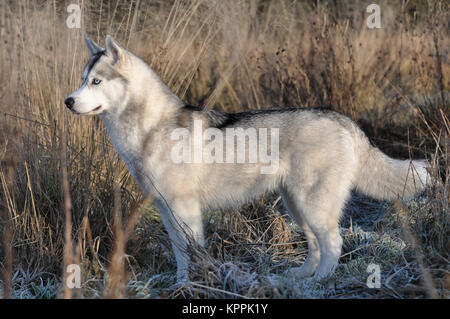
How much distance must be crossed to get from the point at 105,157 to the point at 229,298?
1714mm

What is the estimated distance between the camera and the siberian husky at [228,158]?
3285 mm

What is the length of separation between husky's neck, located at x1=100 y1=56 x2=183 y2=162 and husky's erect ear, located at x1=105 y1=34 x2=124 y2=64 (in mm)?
97

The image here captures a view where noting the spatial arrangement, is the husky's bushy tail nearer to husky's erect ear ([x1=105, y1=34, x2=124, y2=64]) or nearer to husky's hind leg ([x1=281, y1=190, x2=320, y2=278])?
husky's hind leg ([x1=281, y1=190, x2=320, y2=278])

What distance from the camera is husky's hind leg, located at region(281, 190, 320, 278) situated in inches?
136

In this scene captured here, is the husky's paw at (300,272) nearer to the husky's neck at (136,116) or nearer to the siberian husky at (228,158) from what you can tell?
the siberian husky at (228,158)

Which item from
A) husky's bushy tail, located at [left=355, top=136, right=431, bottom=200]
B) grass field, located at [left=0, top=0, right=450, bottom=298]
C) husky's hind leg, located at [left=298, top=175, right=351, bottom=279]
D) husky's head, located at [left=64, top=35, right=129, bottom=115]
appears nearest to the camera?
grass field, located at [left=0, top=0, right=450, bottom=298]

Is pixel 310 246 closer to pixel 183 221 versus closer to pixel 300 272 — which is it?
pixel 300 272

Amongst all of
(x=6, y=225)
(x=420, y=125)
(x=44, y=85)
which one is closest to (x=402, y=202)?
(x=420, y=125)

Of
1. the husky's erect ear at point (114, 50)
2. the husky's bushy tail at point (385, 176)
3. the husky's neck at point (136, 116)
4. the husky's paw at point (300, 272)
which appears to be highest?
the husky's erect ear at point (114, 50)

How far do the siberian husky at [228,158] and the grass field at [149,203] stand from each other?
0.75ft

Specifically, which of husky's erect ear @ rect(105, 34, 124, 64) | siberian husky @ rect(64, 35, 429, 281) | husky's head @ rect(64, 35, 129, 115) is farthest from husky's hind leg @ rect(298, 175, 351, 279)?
husky's erect ear @ rect(105, 34, 124, 64)

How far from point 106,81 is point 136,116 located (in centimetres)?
30

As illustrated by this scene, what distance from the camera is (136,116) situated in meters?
3.34

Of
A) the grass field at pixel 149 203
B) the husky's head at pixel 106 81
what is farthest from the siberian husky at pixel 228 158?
the grass field at pixel 149 203
